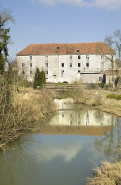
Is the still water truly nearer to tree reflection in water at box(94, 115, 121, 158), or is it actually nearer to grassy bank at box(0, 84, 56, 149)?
tree reflection in water at box(94, 115, 121, 158)

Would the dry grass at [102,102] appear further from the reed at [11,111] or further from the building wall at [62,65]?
the building wall at [62,65]

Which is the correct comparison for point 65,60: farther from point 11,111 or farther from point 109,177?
point 109,177

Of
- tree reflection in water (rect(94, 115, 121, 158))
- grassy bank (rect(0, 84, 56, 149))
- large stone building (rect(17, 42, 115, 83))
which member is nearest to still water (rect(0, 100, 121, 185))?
tree reflection in water (rect(94, 115, 121, 158))

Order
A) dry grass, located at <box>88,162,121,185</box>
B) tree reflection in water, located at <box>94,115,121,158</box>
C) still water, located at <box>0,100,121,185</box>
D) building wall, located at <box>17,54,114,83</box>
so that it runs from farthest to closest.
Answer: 1. building wall, located at <box>17,54,114,83</box>
2. tree reflection in water, located at <box>94,115,121,158</box>
3. still water, located at <box>0,100,121,185</box>
4. dry grass, located at <box>88,162,121,185</box>

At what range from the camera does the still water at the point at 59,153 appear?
8.30 meters

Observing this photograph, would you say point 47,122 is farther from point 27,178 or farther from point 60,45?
point 60,45

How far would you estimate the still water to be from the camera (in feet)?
27.2

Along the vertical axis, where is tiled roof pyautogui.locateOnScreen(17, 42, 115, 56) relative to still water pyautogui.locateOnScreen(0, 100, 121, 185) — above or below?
above

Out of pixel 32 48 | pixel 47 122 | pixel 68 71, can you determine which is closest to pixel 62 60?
pixel 68 71

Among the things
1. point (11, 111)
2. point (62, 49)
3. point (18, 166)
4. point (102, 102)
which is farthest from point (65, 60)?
point (18, 166)

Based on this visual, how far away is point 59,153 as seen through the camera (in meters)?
10.8

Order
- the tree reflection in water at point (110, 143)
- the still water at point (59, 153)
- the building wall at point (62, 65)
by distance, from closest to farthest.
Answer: the still water at point (59, 153)
the tree reflection in water at point (110, 143)
the building wall at point (62, 65)

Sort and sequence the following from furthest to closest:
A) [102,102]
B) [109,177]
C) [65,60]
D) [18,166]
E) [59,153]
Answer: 1. [65,60]
2. [102,102]
3. [59,153]
4. [18,166]
5. [109,177]

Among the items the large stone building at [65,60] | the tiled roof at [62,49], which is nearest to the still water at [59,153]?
the large stone building at [65,60]
